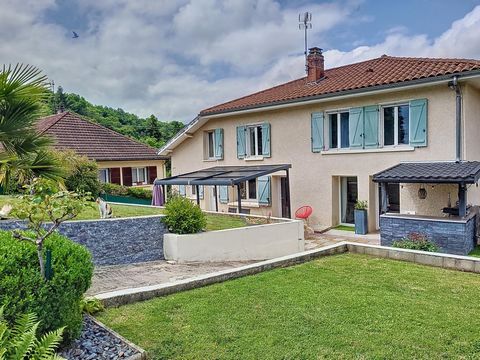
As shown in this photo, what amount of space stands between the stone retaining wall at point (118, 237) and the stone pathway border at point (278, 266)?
480cm

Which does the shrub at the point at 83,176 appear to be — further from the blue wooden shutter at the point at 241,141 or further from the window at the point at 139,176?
the window at the point at 139,176

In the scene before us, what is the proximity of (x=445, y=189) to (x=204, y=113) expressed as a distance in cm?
1417

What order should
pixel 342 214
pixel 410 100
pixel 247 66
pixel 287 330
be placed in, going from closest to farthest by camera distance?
pixel 287 330 → pixel 410 100 → pixel 342 214 → pixel 247 66

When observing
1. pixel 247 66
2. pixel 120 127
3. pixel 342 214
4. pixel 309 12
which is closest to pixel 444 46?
pixel 309 12

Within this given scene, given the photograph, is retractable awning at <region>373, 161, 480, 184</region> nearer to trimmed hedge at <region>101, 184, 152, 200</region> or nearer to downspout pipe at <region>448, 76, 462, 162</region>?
downspout pipe at <region>448, 76, 462, 162</region>

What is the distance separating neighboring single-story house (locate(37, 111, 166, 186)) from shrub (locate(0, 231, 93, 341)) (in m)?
27.3

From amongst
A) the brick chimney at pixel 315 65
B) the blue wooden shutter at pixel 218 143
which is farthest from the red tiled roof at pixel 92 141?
the brick chimney at pixel 315 65

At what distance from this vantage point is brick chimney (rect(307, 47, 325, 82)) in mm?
22875

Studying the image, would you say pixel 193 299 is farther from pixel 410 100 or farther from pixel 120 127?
pixel 120 127

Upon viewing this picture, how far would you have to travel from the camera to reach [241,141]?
23359 mm

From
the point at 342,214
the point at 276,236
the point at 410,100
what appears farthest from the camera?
the point at 342,214

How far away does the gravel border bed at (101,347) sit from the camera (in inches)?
208

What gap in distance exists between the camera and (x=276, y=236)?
597 inches

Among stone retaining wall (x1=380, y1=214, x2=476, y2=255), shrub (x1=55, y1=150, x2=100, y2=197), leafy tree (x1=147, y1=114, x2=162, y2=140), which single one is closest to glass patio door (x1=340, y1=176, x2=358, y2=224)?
stone retaining wall (x1=380, y1=214, x2=476, y2=255)
